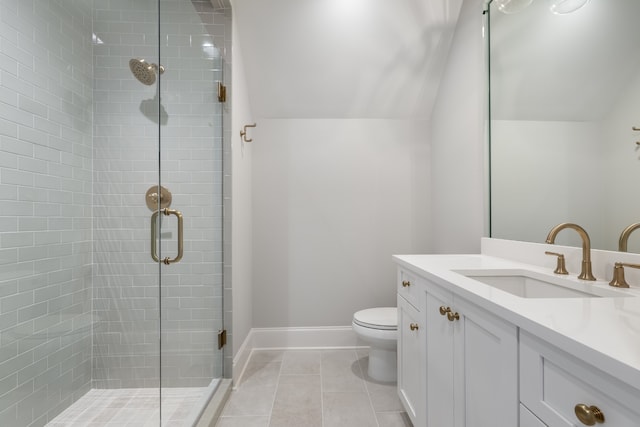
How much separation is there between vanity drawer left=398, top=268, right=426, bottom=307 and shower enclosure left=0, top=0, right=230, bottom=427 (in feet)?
3.51

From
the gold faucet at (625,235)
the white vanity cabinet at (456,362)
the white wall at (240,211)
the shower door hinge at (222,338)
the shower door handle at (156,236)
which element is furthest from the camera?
the white wall at (240,211)

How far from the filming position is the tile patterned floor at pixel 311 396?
163 centimetres

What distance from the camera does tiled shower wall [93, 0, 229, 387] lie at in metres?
1.37

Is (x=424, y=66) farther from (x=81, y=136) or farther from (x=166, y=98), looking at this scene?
(x=81, y=136)

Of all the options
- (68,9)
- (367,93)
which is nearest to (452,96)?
(367,93)

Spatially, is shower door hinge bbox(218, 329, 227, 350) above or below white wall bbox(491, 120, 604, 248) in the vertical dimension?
below

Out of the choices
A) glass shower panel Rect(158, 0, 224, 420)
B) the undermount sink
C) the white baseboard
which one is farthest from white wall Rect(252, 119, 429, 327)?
the undermount sink

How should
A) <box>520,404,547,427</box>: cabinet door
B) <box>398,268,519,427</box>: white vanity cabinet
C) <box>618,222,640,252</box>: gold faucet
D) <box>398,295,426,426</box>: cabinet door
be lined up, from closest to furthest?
<box>520,404,547,427</box>: cabinet door, <box>398,268,519,427</box>: white vanity cabinet, <box>618,222,640,252</box>: gold faucet, <box>398,295,426,426</box>: cabinet door

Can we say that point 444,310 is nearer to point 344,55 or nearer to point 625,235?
point 625,235

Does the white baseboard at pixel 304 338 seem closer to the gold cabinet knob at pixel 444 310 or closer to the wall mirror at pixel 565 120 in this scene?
the wall mirror at pixel 565 120

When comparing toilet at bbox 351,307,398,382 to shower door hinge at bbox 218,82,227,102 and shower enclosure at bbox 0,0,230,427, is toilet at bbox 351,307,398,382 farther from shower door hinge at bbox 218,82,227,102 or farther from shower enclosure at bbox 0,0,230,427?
shower door hinge at bbox 218,82,227,102

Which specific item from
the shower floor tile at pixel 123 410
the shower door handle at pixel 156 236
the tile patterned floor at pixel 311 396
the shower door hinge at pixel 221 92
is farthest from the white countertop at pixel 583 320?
the shower door hinge at pixel 221 92

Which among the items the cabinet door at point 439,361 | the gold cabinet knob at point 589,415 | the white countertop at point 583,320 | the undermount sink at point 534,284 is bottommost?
the cabinet door at point 439,361

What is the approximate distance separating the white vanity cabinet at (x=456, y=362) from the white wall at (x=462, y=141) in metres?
0.75
